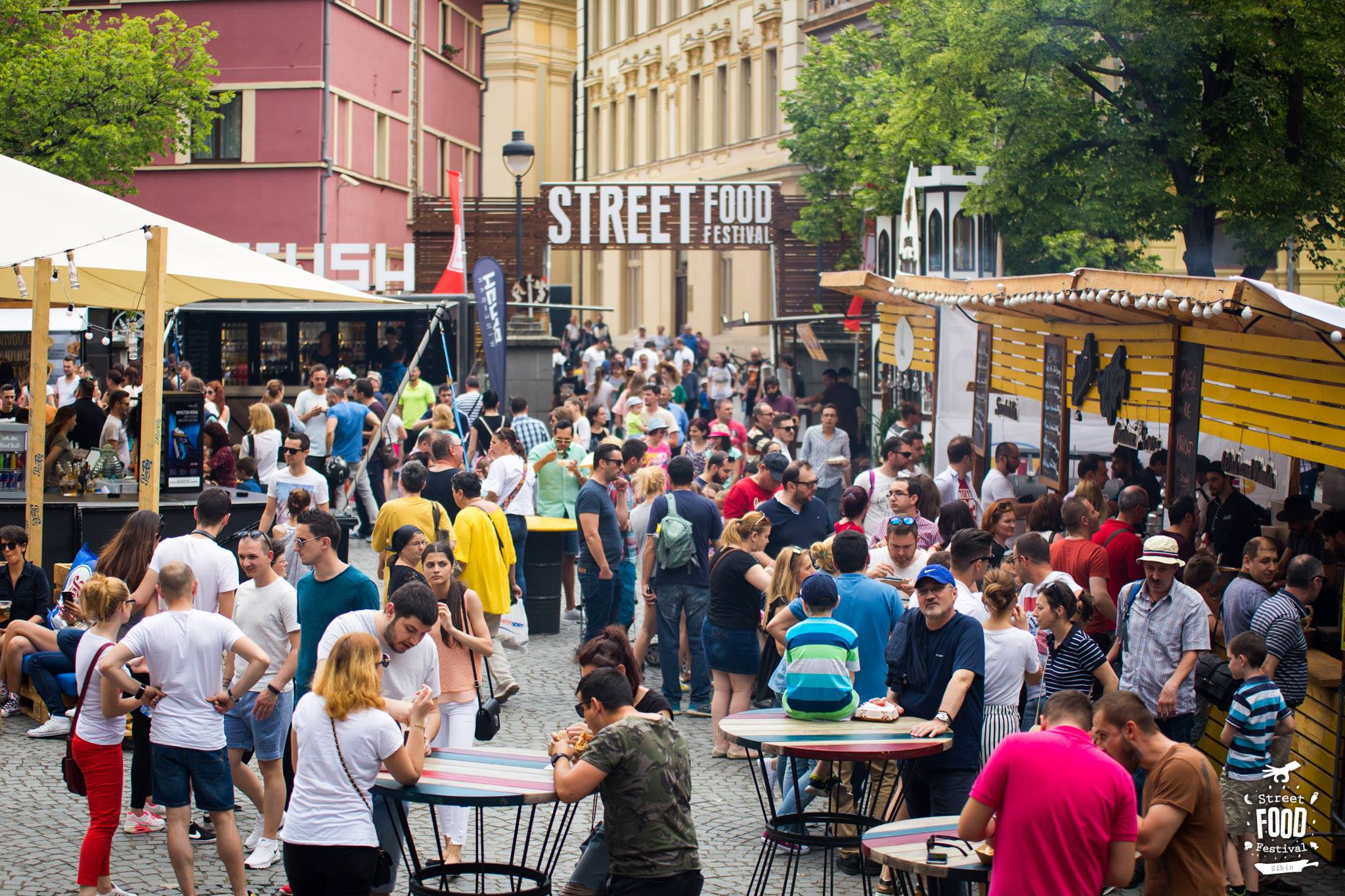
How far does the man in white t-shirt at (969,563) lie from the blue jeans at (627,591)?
4.56 m

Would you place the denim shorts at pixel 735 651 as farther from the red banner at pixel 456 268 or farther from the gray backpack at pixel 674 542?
the red banner at pixel 456 268

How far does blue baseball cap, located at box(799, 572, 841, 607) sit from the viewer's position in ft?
24.8

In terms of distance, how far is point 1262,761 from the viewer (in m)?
7.64

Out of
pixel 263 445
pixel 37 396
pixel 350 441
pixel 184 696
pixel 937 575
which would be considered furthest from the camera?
pixel 350 441

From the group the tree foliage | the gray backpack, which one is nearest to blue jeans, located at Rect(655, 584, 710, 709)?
the gray backpack

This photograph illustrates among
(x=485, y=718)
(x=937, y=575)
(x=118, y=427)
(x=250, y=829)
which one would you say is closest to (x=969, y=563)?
(x=937, y=575)

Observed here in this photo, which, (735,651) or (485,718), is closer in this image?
(485,718)

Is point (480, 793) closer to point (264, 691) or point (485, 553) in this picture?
point (264, 691)

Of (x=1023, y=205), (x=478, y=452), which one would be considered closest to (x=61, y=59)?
(x=478, y=452)

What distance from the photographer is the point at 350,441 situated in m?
18.0

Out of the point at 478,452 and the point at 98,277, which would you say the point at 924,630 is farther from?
the point at 478,452

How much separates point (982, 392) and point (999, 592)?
30.4ft

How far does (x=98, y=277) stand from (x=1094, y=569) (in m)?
9.23

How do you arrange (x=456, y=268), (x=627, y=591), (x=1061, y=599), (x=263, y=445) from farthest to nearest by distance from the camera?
1. (x=456, y=268)
2. (x=263, y=445)
3. (x=627, y=591)
4. (x=1061, y=599)
